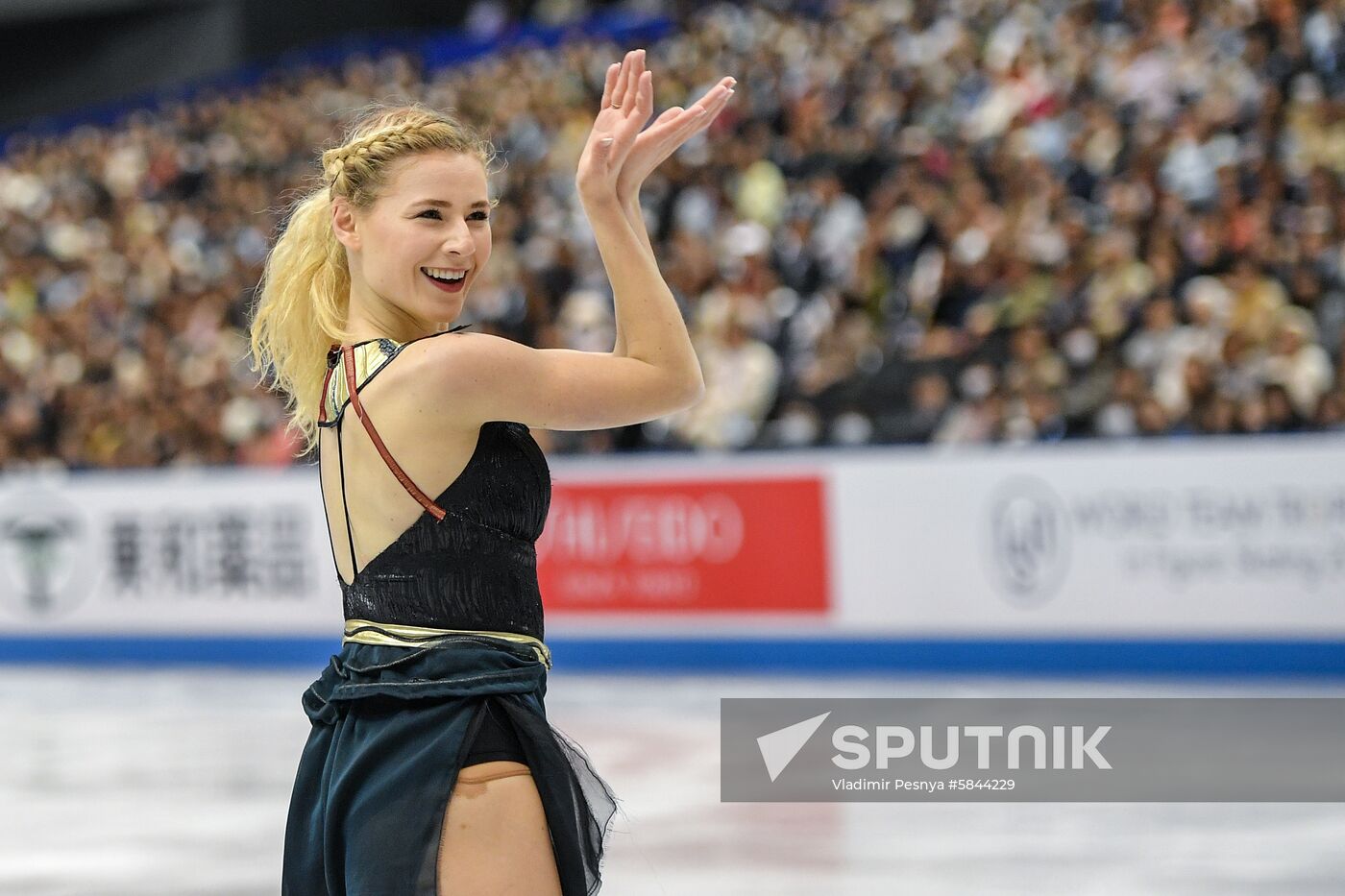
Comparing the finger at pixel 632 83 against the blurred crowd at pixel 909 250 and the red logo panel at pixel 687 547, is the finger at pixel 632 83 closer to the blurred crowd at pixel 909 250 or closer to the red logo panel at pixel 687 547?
the blurred crowd at pixel 909 250

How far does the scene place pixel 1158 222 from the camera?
10578 mm

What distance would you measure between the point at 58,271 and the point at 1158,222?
12.3 metres

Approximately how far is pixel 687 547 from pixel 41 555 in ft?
16.7

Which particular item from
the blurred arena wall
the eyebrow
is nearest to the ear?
the eyebrow

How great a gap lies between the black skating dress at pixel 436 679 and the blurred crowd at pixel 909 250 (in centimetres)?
643

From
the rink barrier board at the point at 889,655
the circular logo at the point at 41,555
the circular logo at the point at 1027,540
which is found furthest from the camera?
the circular logo at the point at 41,555

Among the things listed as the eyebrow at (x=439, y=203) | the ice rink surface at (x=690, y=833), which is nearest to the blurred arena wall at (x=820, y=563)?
the ice rink surface at (x=690, y=833)

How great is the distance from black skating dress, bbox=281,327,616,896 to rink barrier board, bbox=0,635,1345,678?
23.7 ft

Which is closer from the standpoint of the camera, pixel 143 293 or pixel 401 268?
pixel 401 268

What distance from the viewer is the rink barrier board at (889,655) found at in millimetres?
8797

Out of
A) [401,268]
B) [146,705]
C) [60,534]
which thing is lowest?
[146,705]

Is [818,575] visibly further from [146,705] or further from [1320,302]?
[146,705]

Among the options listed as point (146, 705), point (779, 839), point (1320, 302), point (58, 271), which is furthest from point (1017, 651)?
point (58, 271)

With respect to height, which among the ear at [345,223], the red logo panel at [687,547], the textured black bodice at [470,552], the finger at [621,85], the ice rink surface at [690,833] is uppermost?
the finger at [621,85]
